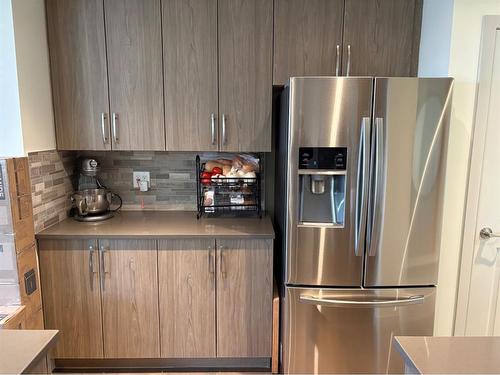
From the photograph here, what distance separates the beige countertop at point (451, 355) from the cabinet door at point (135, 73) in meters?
1.75

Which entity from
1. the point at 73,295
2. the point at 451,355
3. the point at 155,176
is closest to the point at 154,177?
the point at 155,176

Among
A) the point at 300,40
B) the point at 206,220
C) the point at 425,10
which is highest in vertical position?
the point at 425,10

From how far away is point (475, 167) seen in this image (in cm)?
190

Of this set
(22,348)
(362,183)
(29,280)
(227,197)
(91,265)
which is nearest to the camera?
(22,348)

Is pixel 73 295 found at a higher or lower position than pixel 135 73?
lower

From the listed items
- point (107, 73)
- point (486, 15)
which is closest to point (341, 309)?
point (486, 15)

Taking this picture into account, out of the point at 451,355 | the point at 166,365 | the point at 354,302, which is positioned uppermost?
the point at 451,355

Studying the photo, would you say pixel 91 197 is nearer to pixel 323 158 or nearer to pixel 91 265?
pixel 91 265

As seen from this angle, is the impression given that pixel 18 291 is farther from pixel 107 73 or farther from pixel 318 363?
pixel 318 363

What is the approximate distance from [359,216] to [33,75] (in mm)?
1918

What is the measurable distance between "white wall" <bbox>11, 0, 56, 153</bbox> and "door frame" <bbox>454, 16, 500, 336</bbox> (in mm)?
2396

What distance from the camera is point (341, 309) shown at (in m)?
1.86

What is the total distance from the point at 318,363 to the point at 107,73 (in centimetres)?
208

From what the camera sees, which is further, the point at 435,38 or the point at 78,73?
the point at 78,73
